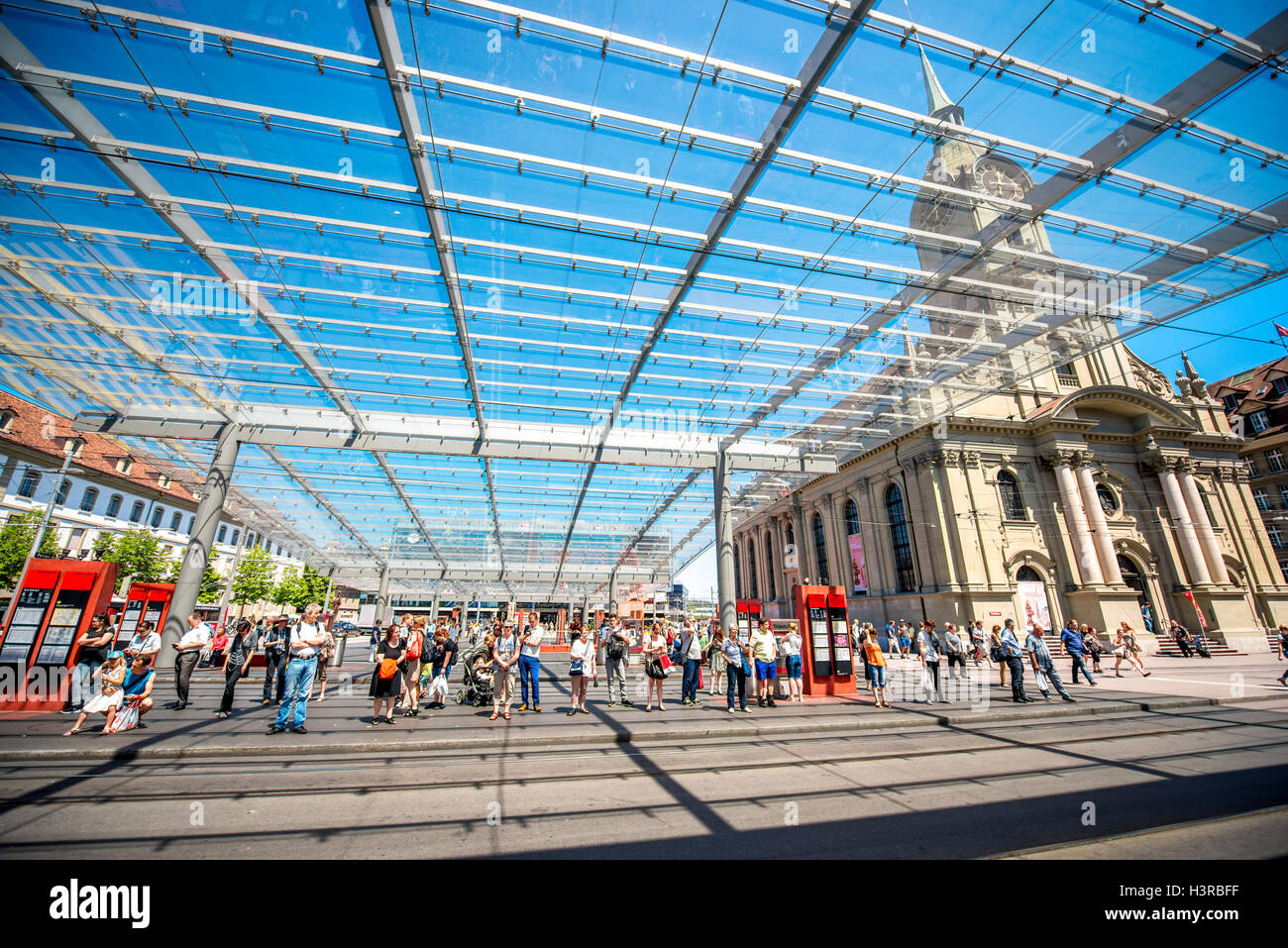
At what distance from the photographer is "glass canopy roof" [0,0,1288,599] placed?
6898 mm

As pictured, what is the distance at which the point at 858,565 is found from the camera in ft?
119

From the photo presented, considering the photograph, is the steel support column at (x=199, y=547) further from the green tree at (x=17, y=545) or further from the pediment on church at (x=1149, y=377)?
the pediment on church at (x=1149, y=377)

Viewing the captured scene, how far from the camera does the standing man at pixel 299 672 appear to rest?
845 cm

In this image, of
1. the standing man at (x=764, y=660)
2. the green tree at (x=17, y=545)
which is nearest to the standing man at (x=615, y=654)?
the standing man at (x=764, y=660)

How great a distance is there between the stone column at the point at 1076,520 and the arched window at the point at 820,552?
15351 mm

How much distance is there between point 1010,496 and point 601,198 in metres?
33.5

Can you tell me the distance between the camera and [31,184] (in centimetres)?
845

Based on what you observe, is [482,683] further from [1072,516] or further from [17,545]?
[1072,516]

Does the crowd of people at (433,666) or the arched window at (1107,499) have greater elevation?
the arched window at (1107,499)

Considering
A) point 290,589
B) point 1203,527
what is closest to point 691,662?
point 1203,527
